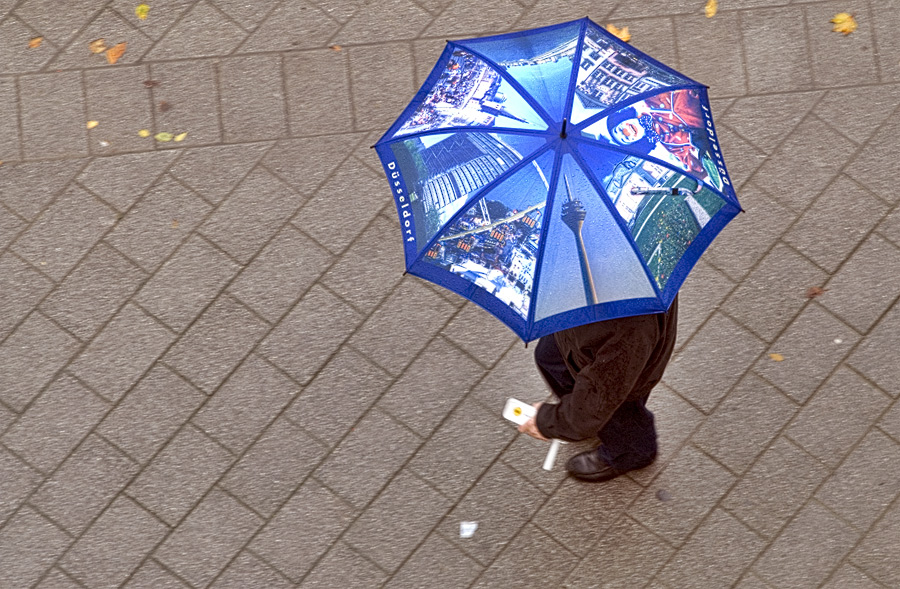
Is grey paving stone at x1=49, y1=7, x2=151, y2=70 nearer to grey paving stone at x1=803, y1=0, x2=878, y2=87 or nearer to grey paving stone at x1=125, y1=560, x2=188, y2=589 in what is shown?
grey paving stone at x1=125, y1=560, x2=188, y2=589

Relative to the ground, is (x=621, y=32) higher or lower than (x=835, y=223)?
higher

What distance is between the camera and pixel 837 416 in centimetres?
461

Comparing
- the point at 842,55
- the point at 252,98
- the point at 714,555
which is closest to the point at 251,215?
the point at 252,98

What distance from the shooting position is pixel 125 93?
203 inches

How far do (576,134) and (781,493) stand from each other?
236 cm

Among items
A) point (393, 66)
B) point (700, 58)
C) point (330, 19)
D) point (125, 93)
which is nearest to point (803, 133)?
point (700, 58)

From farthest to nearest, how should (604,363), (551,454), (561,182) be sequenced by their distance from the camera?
(551,454), (604,363), (561,182)

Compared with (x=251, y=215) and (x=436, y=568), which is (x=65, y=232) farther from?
(x=436, y=568)

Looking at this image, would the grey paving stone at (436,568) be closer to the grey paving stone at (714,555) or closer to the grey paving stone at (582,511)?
the grey paving stone at (582,511)

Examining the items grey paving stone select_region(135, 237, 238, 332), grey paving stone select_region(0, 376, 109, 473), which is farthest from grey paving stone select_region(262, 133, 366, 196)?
grey paving stone select_region(0, 376, 109, 473)

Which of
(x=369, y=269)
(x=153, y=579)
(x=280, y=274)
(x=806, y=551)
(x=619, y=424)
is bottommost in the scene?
(x=806, y=551)

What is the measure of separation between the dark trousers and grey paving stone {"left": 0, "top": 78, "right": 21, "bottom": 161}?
3.11 meters

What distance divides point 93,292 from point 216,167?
0.92m

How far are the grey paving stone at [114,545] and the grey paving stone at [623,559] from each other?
2.05 m
